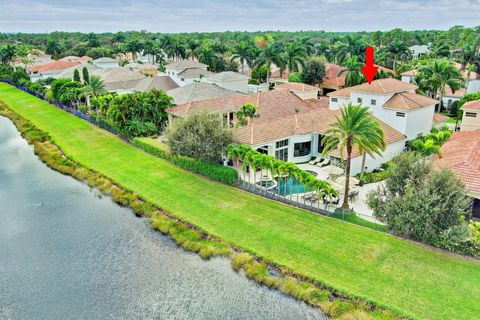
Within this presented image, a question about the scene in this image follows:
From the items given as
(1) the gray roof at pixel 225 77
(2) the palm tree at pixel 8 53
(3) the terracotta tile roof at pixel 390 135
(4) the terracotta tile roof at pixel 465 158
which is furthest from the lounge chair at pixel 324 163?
(2) the palm tree at pixel 8 53

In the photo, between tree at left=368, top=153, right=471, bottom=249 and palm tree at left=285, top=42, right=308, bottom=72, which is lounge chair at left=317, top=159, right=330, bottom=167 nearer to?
tree at left=368, top=153, right=471, bottom=249

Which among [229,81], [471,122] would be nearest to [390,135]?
[471,122]

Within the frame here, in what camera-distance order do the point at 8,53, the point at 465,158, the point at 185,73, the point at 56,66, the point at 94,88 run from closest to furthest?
the point at 465,158 → the point at 94,88 → the point at 185,73 → the point at 56,66 → the point at 8,53

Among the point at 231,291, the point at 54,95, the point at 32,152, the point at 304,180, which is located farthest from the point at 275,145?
the point at 54,95

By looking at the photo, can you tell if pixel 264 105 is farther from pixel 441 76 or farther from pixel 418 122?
pixel 441 76

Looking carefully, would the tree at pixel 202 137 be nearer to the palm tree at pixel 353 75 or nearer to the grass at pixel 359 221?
the grass at pixel 359 221
